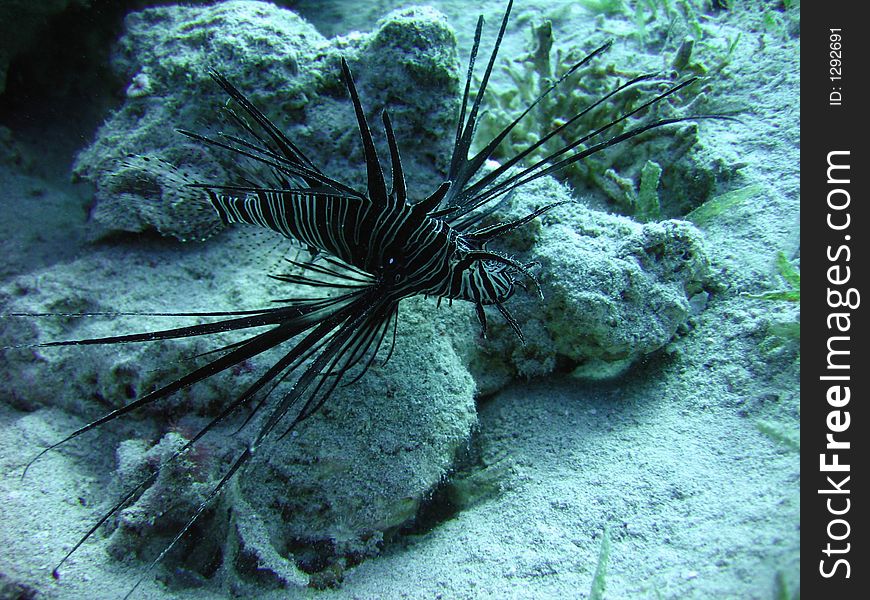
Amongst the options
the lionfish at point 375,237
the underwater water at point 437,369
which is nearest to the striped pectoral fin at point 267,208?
the lionfish at point 375,237

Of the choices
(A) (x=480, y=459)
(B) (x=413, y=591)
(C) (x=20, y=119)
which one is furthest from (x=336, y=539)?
(C) (x=20, y=119)

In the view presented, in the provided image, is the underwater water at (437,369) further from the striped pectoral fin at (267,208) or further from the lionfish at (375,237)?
the striped pectoral fin at (267,208)

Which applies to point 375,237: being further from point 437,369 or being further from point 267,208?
point 437,369
